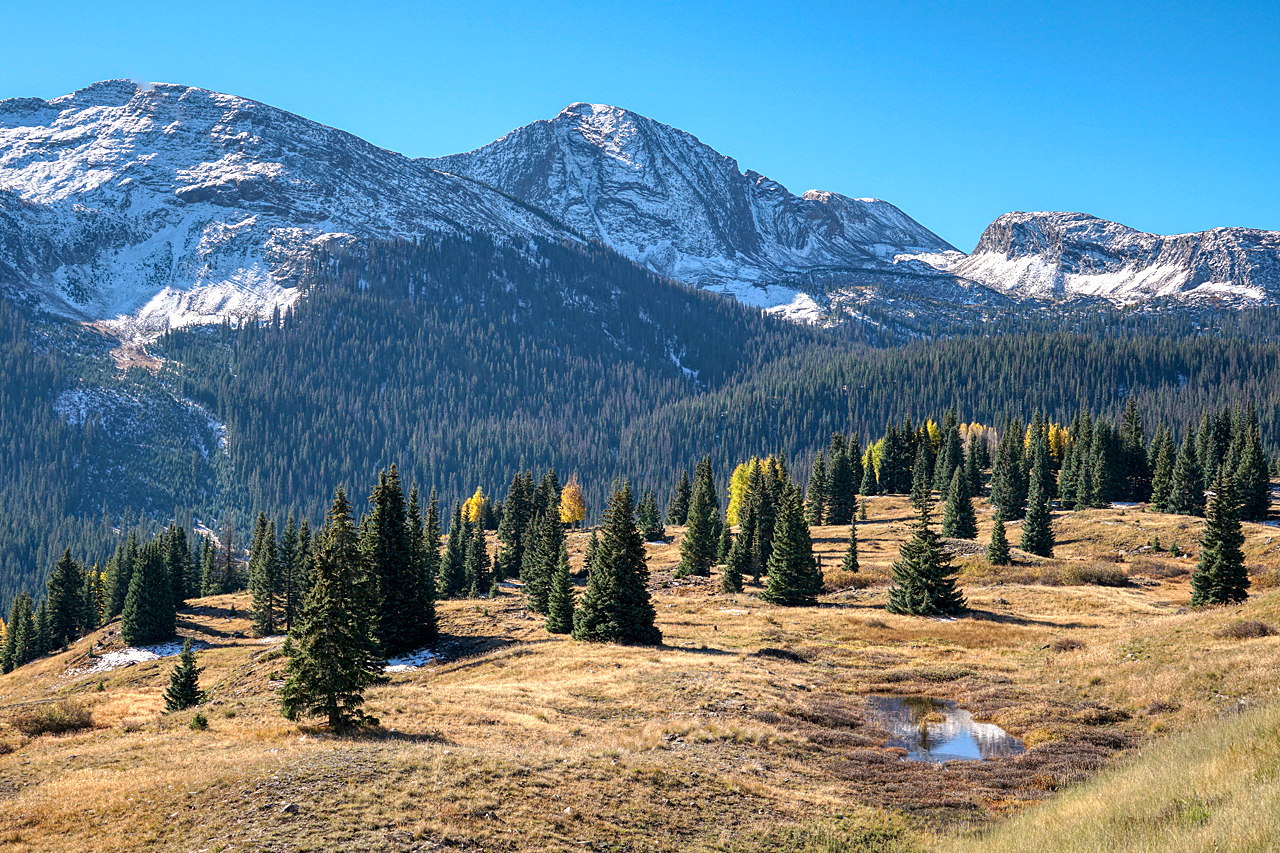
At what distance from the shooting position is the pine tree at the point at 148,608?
314ft

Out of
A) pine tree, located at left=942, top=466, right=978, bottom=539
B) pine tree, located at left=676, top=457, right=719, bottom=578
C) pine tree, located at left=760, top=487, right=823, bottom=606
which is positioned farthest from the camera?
pine tree, located at left=942, top=466, right=978, bottom=539

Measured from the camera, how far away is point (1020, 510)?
4970 inches

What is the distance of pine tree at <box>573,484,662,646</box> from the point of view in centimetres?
5788

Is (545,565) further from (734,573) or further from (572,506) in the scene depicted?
(572,506)

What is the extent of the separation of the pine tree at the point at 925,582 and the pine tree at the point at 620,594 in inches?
985

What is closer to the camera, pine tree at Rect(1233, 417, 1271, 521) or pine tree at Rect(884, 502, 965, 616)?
pine tree at Rect(884, 502, 965, 616)

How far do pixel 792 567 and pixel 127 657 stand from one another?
76.2m

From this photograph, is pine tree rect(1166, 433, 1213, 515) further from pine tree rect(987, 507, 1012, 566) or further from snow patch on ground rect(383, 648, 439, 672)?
snow patch on ground rect(383, 648, 439, 672)

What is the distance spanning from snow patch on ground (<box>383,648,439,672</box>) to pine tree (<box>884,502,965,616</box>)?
132 ft

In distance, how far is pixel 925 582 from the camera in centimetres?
6956

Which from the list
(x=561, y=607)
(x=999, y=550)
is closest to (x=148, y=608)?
(x=561, y=607)

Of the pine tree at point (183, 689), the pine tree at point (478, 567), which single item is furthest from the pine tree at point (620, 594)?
the pine tree at point (478, 567)

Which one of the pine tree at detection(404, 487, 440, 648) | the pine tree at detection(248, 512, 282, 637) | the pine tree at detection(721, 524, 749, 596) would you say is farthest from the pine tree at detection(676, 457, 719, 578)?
the pine tree at detection(248, 512, 282, 637)

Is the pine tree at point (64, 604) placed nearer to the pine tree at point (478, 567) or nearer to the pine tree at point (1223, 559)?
the pine tree at point (478, 567)
